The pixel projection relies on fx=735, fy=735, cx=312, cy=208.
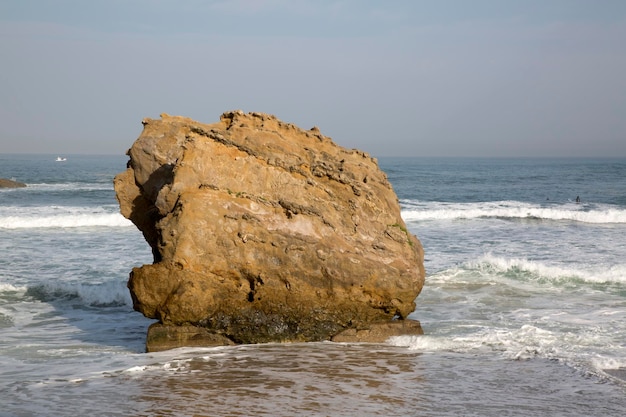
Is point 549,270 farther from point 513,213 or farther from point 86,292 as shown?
point 513,213

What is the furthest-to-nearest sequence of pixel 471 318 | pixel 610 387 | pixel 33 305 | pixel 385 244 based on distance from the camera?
pixel 33 305, pixel 471 318, pixel 385 244, pixel 610 387

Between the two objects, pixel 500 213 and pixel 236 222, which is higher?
pixel 236 222

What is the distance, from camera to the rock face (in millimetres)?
8258

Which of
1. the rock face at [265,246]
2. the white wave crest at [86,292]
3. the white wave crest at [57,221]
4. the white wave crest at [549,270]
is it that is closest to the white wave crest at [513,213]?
the white wave crest at [57,221]

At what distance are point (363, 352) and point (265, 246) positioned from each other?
1.63m

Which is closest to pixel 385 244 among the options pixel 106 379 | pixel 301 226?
pixel 301 226

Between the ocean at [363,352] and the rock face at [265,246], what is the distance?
1.33ft

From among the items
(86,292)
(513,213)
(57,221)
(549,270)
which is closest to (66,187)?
(57,221)

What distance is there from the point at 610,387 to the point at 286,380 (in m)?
3.09

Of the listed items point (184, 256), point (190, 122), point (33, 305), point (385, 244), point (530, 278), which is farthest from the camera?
point (530, 278)

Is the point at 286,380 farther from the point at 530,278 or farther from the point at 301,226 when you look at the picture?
the point at 530,278

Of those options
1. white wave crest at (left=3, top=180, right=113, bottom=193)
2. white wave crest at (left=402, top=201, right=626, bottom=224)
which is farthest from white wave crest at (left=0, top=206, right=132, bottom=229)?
white wave crest at (left=3, top=180, right=113, bottom=193)

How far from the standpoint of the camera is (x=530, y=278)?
44.8ft

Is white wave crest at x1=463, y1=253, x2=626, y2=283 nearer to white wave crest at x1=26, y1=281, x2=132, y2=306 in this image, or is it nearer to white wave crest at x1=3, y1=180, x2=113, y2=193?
white wave crest at x1=26, y1=281, x2=132, y2=306
